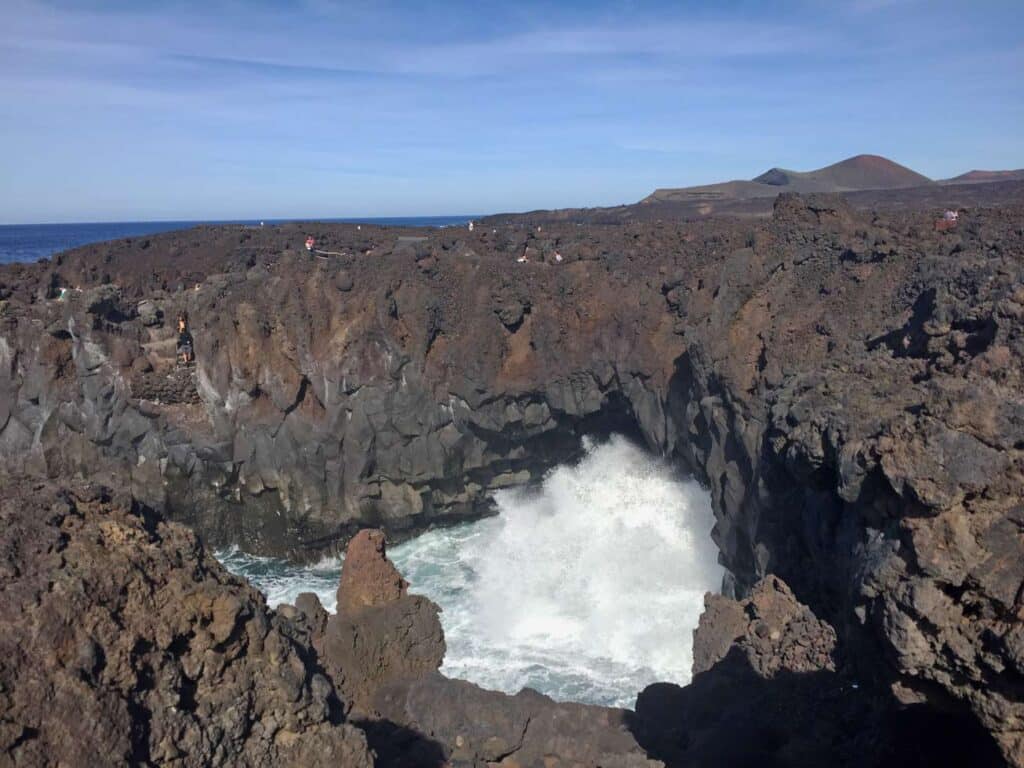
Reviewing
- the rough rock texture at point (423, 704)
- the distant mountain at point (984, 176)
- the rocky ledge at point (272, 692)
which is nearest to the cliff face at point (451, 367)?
the rocky ledge at point (272, 692)

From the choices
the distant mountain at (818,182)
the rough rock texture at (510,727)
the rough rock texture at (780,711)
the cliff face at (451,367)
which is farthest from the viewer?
the distant mountain at (818,182)

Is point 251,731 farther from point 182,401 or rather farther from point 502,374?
point 182,401

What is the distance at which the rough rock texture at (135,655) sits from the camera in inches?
192

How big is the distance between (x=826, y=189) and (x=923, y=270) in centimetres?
4777

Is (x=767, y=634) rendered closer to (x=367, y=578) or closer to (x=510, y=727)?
(x=510, y=727)

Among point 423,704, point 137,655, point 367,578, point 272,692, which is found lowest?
point 423,704

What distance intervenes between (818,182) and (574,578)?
51.8 meters

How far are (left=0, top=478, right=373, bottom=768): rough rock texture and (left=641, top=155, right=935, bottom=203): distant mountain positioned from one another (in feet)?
178

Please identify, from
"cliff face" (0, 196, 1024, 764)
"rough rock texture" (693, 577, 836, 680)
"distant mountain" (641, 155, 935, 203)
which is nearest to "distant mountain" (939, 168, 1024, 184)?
"distant mountain" (641, 155, 935, 203)

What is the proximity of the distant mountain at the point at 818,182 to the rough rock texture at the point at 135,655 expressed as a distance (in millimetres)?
54120

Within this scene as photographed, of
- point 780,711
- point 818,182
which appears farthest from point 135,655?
point 818,182

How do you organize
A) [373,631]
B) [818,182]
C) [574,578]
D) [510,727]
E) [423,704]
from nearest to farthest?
[510,727], [423,704], [373,631], [574,578], [818,182]

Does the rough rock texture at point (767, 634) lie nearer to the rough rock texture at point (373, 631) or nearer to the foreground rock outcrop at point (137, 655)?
the rough rock texture at point (373, 631)

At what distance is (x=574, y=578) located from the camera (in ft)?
68.2
